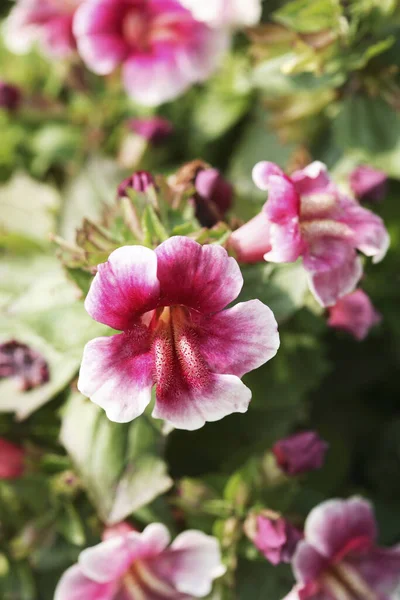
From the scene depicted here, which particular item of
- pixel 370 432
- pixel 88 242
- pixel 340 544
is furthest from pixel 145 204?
pixel 370 432

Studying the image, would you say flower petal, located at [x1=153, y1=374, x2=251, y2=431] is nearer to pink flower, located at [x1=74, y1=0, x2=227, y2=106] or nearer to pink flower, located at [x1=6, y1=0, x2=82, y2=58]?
pink flower, located at [x1=74, y1=0, x2=227, y2=106]

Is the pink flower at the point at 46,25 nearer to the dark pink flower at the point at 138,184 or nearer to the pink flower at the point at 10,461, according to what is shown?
the dark pink flower at the point at 138,184

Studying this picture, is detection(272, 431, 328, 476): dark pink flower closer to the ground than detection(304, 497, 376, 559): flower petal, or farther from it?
farther from it

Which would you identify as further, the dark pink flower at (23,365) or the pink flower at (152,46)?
the pink flower at (152,46)

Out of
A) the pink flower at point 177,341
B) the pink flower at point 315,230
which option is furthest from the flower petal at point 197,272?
the pink flower at point 315,230

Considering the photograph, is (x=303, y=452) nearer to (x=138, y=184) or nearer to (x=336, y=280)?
(x=336, y=280)

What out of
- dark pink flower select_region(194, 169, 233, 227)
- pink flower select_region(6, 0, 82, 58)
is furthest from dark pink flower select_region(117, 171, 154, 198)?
pink flower select_region(6, 0, 82, 58)

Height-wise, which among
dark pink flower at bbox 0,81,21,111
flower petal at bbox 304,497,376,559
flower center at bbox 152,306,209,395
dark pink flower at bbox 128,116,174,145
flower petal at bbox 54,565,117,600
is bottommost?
flower petal at bbox 304,497,376,559
